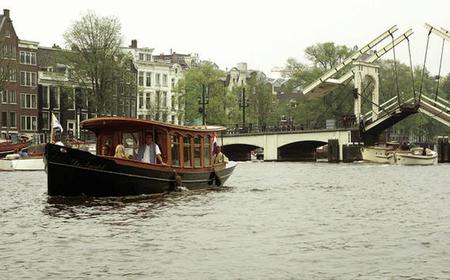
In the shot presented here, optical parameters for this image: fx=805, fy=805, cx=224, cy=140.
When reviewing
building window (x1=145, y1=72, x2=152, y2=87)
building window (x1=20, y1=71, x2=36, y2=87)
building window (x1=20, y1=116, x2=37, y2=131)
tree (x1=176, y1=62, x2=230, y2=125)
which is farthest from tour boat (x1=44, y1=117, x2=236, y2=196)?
building window (x1=145, y1=72, x2=152, y2=87)

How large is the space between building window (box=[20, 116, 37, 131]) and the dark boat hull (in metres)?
61.6

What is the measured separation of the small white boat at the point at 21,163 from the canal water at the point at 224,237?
2696cm

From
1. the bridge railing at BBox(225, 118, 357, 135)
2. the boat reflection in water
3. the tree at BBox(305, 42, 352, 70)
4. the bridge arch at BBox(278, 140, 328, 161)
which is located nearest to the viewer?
the boat reflection in water

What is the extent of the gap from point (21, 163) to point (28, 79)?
33725mm

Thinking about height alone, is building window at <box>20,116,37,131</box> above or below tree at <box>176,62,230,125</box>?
below

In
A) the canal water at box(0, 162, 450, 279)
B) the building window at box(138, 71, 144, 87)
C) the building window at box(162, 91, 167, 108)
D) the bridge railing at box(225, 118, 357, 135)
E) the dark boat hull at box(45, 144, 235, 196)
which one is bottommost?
the canal water at box(0, 162, 450, 279)

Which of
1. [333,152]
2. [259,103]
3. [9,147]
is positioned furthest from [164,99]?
[9,147]

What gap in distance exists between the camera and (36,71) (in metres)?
86.1

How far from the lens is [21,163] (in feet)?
175

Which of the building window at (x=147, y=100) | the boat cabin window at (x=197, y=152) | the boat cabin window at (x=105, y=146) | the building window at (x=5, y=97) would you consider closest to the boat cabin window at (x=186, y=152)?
the boat cabin window at (x=197, y=152)

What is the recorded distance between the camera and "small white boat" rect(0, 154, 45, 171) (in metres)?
53.4

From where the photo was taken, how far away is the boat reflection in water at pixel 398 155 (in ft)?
218

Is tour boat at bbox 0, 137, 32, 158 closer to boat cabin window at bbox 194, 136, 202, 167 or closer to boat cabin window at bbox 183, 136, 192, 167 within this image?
boat cabin window at bbox 194, 136, 202, 167

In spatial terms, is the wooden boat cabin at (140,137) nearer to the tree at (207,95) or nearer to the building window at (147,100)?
the tree at (207,95)
